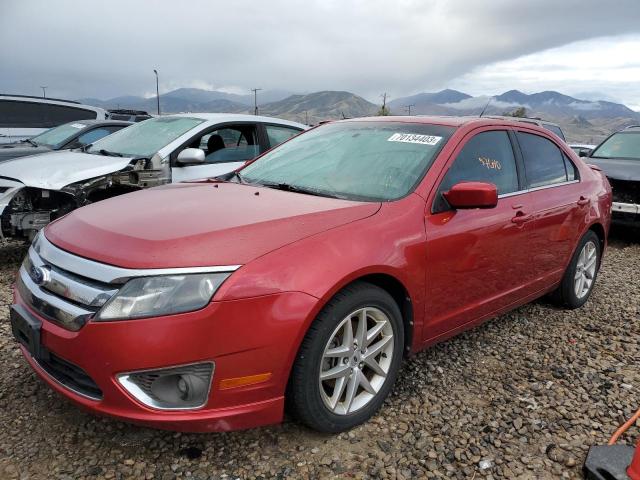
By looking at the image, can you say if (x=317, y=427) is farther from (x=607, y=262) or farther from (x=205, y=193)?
(x=607, y=262)

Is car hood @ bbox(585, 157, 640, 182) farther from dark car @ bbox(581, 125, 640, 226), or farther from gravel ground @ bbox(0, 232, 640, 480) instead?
gravel ground @ bbox(0, 232, 640, 480)

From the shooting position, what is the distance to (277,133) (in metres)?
6.24

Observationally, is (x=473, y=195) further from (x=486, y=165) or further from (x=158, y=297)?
(x=158, y=297)

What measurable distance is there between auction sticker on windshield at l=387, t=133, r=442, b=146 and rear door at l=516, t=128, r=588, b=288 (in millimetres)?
906

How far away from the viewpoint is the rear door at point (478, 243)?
109 inches

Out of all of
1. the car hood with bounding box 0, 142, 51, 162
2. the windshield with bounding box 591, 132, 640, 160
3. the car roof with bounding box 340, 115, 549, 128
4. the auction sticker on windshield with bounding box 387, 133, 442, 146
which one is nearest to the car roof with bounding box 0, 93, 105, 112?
the car hood with bounding box 0, 142, 51, 162

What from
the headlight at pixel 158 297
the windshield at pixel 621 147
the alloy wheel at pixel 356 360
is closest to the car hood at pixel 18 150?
the headlight at pixel 158 297

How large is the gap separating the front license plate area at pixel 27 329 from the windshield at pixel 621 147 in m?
8.56

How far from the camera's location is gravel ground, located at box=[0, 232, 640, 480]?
2215 millimetres

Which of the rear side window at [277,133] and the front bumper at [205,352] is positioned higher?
the rear side window at [277,133]

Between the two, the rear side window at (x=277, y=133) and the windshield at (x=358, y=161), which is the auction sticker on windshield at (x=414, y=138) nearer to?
the windshield at (x=358, y=161)

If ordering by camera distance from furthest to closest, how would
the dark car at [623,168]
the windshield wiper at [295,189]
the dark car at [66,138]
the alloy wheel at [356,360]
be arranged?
the dark car at [623,168] < the dark car at [66,138] < the windshield wiper at [295,189] < the alloy wheel at [356,360]

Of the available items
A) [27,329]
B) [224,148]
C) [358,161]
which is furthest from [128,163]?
[27,329]

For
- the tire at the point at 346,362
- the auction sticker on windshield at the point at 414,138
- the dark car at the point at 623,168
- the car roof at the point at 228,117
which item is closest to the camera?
the tire at the point at 346,362
